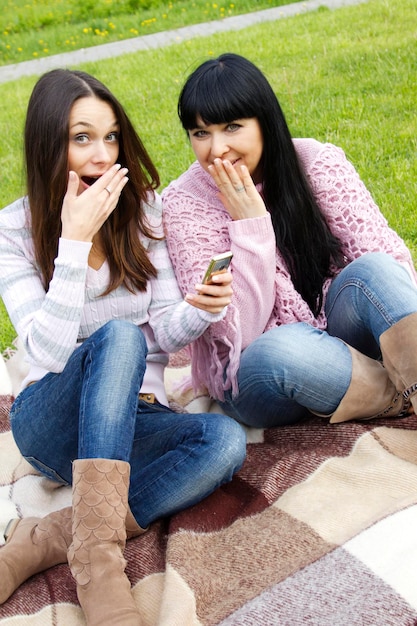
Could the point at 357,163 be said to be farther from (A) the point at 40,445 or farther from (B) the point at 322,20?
(B) the point at 322,20

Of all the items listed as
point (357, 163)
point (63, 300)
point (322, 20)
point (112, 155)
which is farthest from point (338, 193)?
point (322, 20)

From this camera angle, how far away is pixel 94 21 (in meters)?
12.0

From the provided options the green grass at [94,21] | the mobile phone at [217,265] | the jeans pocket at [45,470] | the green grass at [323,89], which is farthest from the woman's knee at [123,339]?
the green grass at [94,21]

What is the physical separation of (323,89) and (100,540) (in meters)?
4.88

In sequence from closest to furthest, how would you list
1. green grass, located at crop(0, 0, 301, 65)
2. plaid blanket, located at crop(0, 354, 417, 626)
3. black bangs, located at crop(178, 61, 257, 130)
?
plaid blanket, located at crop(0, 354, 417, 626)
black bangs, located at crop(178, 61, 257, 130)
green grass, located at crop(0, 0, 301, 65)

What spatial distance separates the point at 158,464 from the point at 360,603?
79 centimetres

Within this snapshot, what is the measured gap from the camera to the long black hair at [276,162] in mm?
2740

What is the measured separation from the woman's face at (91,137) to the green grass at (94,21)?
332 inches

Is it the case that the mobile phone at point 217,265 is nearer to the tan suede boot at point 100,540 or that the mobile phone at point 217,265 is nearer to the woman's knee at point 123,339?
the woman's knee at point 123,339

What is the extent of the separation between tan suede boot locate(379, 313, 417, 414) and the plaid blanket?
213 mm

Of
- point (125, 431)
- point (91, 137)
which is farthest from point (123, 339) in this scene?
point (91, 137)

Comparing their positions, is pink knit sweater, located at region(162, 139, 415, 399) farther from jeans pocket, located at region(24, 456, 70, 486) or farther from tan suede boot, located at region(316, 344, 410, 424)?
jeans pocket, located at region(24, 456, 70, 486)

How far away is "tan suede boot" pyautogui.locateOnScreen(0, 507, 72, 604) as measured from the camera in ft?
7.71

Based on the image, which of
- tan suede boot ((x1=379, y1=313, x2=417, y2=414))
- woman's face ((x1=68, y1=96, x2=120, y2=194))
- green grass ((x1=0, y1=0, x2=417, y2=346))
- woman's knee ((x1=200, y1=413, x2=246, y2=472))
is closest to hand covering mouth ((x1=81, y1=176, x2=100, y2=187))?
woman's face ((x1=68, y1=96, x2=120, y2=194))
